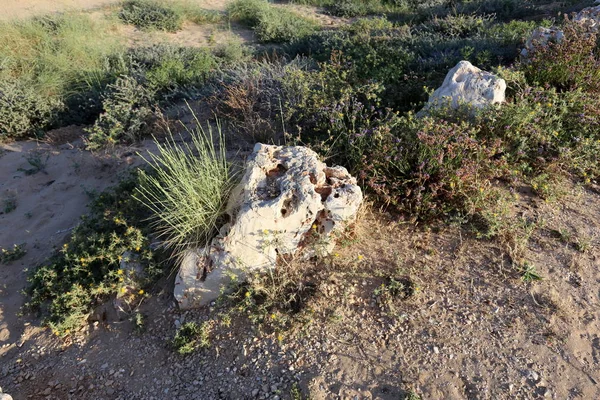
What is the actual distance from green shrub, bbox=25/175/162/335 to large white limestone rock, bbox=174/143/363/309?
19.2 inches

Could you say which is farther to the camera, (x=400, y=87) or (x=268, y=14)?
(x=268, y=14)

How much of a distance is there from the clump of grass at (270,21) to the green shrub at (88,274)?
718cm

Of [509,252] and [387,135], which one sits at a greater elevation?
[387,135]

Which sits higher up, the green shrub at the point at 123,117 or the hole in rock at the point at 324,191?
the hole in rock at the point at 324,191

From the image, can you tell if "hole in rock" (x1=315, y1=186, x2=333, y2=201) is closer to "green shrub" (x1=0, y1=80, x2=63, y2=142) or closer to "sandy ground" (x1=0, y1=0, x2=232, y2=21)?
"green shrub" (x1=0, y1=80, x2=63, y2=142)

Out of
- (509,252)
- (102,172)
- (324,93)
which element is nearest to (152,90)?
(102,172)

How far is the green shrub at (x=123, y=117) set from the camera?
584 cm

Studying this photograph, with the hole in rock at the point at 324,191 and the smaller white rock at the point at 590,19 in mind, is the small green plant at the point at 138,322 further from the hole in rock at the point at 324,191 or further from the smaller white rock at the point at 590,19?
the smaller white rock at the point at 590,19

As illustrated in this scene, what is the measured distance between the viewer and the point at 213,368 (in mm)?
3240

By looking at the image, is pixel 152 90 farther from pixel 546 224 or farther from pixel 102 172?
pixel 546 224

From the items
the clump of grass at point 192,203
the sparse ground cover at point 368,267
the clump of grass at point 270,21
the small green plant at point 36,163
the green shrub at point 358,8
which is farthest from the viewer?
the green shrub at point 358,8

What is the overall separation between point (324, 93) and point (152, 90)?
10.6 feet

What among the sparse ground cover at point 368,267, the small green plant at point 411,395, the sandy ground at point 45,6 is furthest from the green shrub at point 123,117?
the sandy ground at point 45,6

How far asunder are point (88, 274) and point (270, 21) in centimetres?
824
